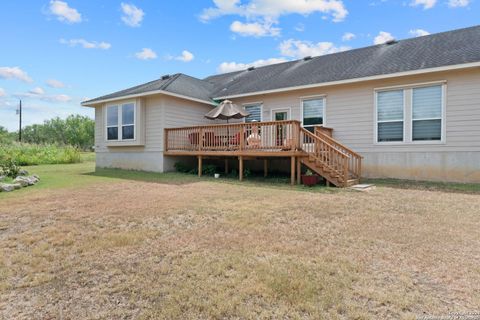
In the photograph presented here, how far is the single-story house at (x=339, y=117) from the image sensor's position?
28.6ft

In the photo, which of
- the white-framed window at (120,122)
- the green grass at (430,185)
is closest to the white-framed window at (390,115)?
the green grass at (430,185)

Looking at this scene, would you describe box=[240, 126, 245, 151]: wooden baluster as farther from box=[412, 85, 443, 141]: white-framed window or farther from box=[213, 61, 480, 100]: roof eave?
box=[412, 85, 443, 141]: white-framed window

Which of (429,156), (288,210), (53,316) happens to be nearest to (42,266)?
(53,316)

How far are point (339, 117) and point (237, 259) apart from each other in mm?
8847

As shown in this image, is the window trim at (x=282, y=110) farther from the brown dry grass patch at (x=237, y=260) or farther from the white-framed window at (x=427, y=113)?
the brown dry grass patch at (x=237, y=260)

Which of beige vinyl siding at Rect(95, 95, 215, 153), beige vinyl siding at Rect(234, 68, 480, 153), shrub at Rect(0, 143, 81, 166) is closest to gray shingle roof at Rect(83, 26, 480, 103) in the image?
beige vinyl siding at Rect(234, 68, 480, 153)

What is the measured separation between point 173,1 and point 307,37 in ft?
29.9

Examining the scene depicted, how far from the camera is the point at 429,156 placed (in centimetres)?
914

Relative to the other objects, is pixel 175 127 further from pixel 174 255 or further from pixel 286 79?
pixel 174 255

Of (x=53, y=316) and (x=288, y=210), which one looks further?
(x=288, y=210)

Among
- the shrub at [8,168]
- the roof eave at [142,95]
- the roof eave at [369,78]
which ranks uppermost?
the roof eave at [369,78]

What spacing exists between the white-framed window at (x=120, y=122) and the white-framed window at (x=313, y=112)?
7.29 metres

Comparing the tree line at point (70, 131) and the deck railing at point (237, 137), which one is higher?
the tree line at point (70, 131)

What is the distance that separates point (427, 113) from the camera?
9234mm
